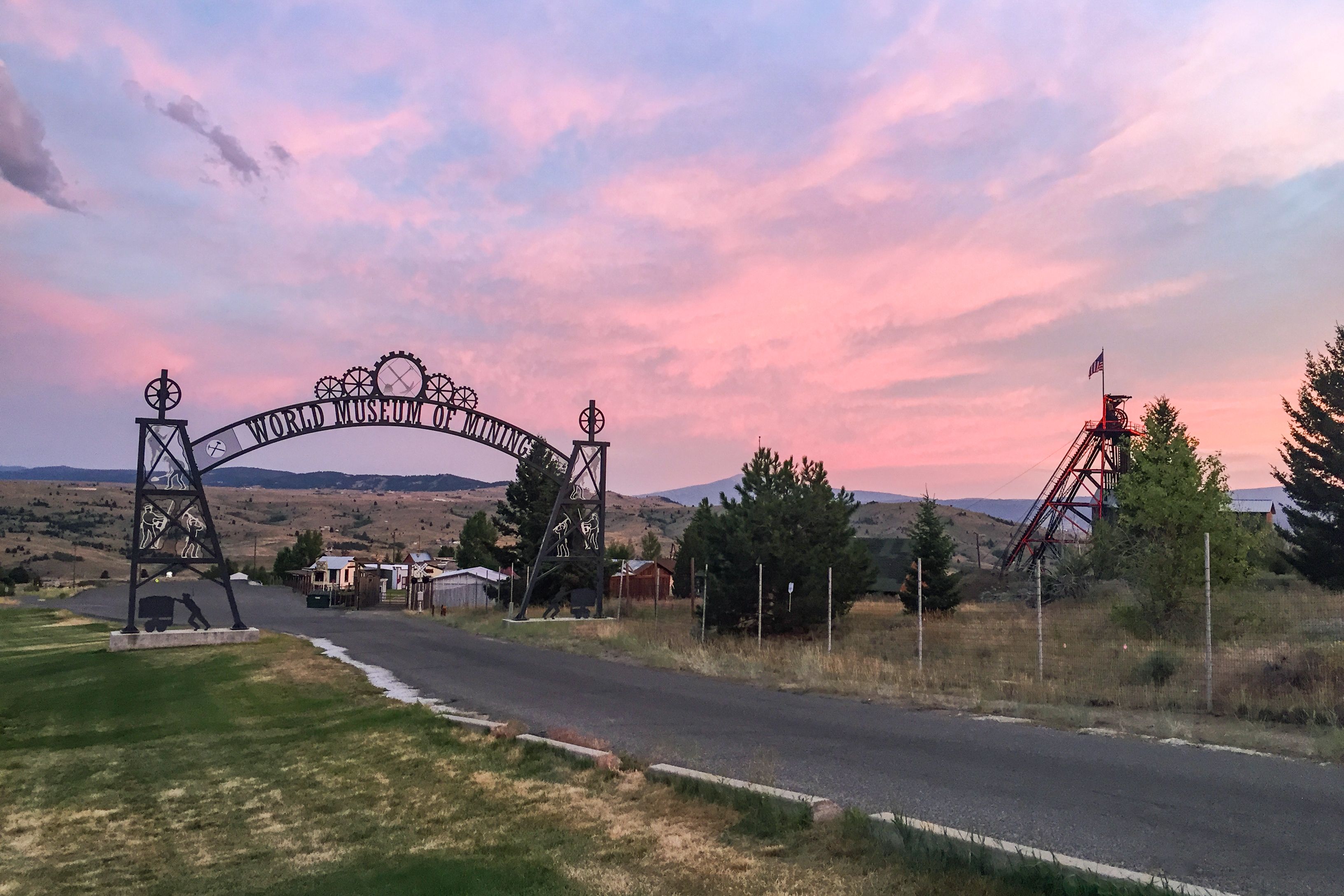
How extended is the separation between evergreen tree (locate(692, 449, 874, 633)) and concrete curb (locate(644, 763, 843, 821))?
55.0 feet

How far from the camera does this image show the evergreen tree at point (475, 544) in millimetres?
70312

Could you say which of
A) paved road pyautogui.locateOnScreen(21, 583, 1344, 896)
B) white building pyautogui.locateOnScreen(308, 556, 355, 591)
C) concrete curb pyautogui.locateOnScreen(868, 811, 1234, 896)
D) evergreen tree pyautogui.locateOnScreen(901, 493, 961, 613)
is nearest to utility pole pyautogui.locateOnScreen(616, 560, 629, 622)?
evergreen tree pyautogui.locateOnScreen(901, 493, 961, 613)

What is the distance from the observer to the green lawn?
558 cm

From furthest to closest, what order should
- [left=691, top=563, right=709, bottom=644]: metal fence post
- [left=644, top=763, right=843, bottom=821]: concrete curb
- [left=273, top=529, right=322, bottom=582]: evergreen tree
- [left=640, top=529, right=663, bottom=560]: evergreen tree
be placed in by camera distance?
[left=273, top=529, right=322, bottom=582]: evergreen tree < [left=640, top=529, right=663, bottom=560]: evergreen tree < [left=691, top=563, right=709, bottom=644]: metal fence post < [left=644, top=763, right=843, bottom=821]: concrete curb

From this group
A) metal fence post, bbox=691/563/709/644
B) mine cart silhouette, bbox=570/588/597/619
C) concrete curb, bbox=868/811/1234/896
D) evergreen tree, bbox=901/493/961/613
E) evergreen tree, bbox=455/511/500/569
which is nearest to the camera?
concrete curb, bbox=868/811/1234/896

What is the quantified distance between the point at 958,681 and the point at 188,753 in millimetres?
11597

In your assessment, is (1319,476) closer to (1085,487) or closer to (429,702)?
(1085,487)

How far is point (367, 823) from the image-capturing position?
727 cm

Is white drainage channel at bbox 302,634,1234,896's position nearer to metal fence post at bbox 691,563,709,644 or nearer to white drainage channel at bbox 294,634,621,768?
white drainage channel at bbox 294,634,621,768

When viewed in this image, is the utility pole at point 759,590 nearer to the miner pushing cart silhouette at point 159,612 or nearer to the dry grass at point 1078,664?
the dry grass at point 1078,664

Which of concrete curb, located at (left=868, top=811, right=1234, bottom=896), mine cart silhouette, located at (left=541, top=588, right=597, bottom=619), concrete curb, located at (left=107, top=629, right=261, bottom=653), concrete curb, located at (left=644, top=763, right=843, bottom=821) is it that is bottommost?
concrete curb, located at (left=107, top=629, right=261, bottom=653)

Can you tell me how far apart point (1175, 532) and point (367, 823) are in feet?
57.3

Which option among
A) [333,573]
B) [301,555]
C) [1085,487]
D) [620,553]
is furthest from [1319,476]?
[301,555]

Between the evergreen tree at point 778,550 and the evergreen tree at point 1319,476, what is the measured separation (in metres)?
18.0
